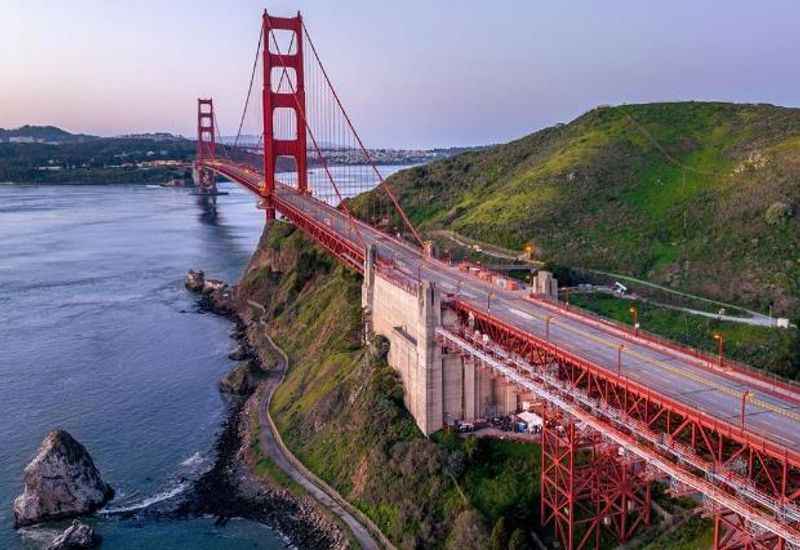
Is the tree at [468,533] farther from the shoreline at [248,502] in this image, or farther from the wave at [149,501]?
the wave at [149,501]

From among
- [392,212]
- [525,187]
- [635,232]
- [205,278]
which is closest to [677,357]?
[635,232]

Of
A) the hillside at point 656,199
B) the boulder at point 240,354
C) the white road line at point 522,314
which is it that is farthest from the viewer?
the boulder at point 240,354

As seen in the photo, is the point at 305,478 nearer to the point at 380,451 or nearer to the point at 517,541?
the point at 380,451

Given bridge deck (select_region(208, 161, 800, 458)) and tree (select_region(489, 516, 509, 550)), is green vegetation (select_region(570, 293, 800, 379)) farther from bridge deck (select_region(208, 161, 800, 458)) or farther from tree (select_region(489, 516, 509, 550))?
tree (select_region(489, 516, 509, 550))

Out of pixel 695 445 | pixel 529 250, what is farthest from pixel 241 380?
pixel 695 445

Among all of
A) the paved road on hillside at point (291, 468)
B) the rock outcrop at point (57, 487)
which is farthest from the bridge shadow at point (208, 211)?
the rock outcrop at point (57, 487)

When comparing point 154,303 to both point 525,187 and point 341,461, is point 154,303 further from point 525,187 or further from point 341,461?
point 341,461

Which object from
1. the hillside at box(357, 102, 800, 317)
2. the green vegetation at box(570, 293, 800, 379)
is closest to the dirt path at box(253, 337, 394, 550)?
the green vegetation at box(570, 293, 800, 379)
